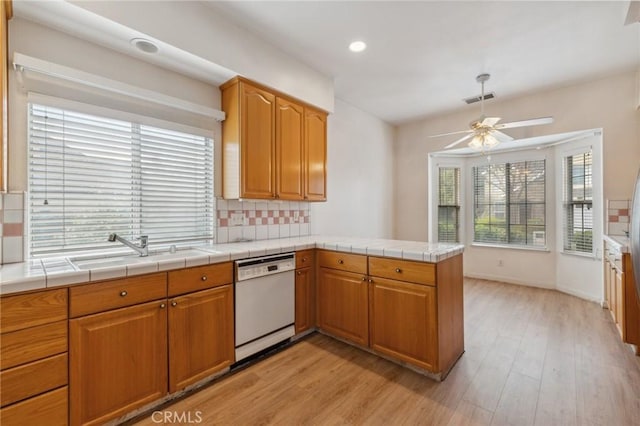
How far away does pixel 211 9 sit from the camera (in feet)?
7.16

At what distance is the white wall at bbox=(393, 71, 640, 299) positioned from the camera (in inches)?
128

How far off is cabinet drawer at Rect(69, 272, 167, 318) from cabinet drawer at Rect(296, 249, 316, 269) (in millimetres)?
1128

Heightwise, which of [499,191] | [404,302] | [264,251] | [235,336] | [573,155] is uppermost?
[573,155]

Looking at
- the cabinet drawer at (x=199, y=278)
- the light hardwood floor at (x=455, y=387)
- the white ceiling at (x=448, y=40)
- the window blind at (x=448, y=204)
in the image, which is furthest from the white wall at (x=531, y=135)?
the cabinet drawer at (x=199, y=278)

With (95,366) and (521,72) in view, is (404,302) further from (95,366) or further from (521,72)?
(521,72)

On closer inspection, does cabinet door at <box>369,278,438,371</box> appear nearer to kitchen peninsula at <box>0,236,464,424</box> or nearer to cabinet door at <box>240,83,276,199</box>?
kitchen peninsula at <box>0,236,464,424</box>

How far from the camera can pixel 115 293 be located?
1.57 m

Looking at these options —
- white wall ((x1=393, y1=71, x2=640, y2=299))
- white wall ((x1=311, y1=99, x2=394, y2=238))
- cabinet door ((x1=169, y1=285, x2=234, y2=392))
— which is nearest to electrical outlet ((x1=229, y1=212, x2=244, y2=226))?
cabinet door ((x1=169, y1=285, x2=234, y2=392))

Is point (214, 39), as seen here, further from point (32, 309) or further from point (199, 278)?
point (32, 309)

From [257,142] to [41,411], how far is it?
215cm

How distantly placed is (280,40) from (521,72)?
2.66 metres

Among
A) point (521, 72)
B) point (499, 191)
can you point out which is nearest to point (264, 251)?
point (521, 72)

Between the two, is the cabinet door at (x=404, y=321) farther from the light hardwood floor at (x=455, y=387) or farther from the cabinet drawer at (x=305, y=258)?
the cabinet drawer at (x=305, y=258)

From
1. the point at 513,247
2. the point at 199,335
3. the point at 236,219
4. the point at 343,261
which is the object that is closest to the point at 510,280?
the point at 513,247
